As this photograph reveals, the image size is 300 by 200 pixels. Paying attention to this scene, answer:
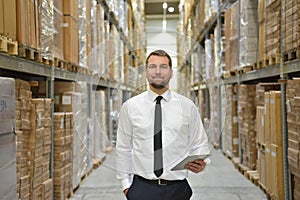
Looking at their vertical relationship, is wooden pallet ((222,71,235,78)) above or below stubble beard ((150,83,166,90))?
above

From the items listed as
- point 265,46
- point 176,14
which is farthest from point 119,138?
point 176,14

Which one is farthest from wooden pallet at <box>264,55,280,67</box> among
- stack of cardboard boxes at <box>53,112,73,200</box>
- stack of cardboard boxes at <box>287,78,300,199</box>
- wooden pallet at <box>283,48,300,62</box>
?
stack of cardboard boxes at <box>53,112,73,200</box>

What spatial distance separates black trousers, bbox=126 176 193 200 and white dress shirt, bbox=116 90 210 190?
2.4 inches

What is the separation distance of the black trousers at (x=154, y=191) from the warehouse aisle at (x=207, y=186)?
5.63 ft

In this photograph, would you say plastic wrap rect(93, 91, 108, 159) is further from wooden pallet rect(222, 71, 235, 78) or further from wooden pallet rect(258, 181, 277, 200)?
wooden pallet rect(258, 181, 277, 200)

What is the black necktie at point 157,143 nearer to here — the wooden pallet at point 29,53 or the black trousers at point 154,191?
the black trousers at point 154,191

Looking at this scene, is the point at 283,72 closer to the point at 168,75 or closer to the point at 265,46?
the point at 265,46

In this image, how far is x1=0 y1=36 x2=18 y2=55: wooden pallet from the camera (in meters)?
3.13

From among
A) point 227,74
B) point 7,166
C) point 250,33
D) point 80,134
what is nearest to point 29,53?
point 7,166

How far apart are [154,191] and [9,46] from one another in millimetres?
1541

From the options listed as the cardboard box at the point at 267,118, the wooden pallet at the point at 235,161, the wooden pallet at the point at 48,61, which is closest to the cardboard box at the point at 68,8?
the wooden pallet at the point at 48,61

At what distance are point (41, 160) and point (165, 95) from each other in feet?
6.26

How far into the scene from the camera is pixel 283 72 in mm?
4664

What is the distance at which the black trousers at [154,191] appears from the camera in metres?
3.07
